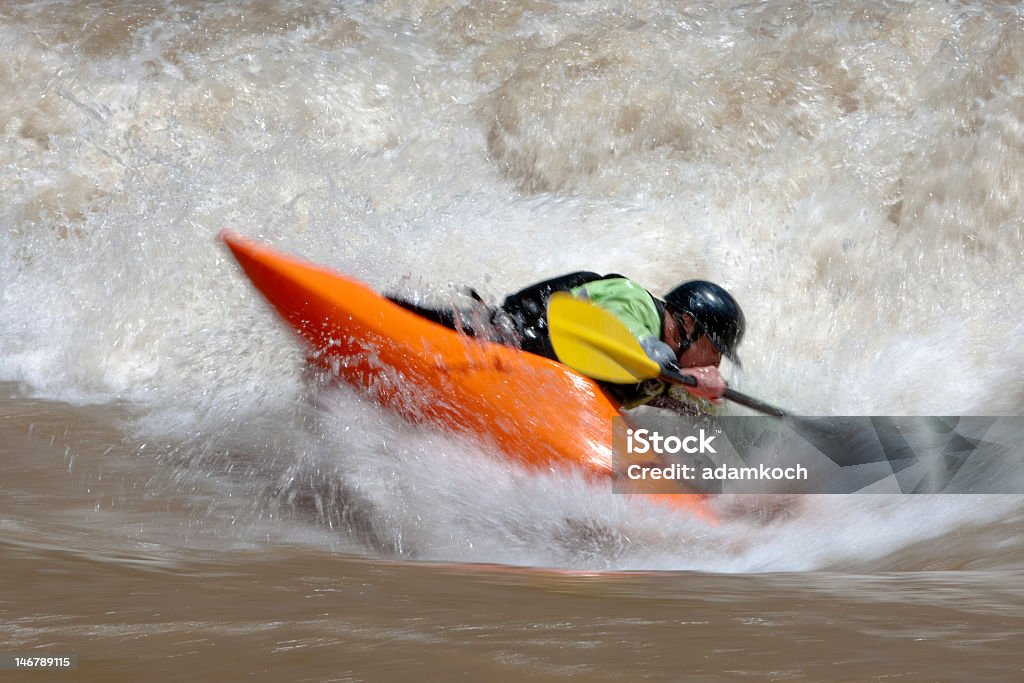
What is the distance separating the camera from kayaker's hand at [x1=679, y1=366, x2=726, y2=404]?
3.34 metres

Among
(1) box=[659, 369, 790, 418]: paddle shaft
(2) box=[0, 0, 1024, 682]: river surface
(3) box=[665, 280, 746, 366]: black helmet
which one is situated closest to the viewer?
(2) box=[0, 0, 1024, 682]: river surface

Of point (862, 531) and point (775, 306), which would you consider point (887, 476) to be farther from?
point (775, 306)

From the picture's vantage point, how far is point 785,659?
65.4 inches

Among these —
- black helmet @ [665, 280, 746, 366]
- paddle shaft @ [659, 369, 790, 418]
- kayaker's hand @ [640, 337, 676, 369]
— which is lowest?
paddle shaft @ [659, 369, 790, 418]

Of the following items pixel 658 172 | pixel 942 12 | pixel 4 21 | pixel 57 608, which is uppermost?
pixel 4 21

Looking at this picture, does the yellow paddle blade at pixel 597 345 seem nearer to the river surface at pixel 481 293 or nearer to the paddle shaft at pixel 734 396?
the paddle shaft at pixel 734 396

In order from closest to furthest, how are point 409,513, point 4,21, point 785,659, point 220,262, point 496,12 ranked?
1. point 785,659
2. point 409,513
3. point 220,262
4. point 496,12
5. point 4,21

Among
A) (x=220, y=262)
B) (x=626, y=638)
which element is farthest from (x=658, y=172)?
(x=626, y=638)

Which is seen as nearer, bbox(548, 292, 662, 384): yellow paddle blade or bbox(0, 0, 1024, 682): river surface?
bbox(0, 0, 1024, 682): river surface

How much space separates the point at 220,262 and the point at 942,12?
396 cm

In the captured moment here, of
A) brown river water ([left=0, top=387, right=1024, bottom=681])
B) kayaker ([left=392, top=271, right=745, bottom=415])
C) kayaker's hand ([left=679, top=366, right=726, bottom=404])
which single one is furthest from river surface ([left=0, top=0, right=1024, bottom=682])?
kayaker's hand ([left=679, top=366, right=726, bottom=404])

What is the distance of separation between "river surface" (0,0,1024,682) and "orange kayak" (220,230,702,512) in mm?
94

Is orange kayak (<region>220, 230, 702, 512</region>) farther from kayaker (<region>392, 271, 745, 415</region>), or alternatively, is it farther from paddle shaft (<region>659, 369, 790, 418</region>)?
paddle shaft (<region>659, 369, 790, 418</region>)

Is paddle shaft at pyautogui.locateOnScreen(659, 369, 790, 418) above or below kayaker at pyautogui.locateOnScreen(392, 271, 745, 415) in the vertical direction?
below
